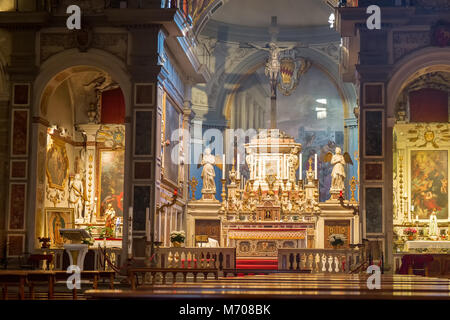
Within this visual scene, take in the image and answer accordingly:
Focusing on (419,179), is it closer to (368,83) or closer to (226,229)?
(368,83)

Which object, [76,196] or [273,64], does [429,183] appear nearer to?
[273,64]

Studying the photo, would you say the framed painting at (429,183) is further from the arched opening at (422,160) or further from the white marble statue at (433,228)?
the white marble statue at (433,228)

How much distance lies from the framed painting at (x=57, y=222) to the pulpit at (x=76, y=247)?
3147mm

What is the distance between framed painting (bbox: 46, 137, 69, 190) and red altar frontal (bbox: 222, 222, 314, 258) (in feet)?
17.7

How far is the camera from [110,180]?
22.3 m

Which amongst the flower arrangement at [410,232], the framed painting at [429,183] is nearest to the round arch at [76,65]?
the flower arrangement at [410,232]

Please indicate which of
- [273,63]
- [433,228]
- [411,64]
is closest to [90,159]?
[411,64]

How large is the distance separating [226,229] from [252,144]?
147 inches

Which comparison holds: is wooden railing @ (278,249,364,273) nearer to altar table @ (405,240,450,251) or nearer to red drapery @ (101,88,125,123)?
altar table @ (405,240,450,251)

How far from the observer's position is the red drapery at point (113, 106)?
22656 millimetres

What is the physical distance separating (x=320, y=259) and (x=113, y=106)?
8.36 metres

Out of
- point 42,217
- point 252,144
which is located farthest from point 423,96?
point 42,217

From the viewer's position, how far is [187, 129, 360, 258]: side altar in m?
23.1
